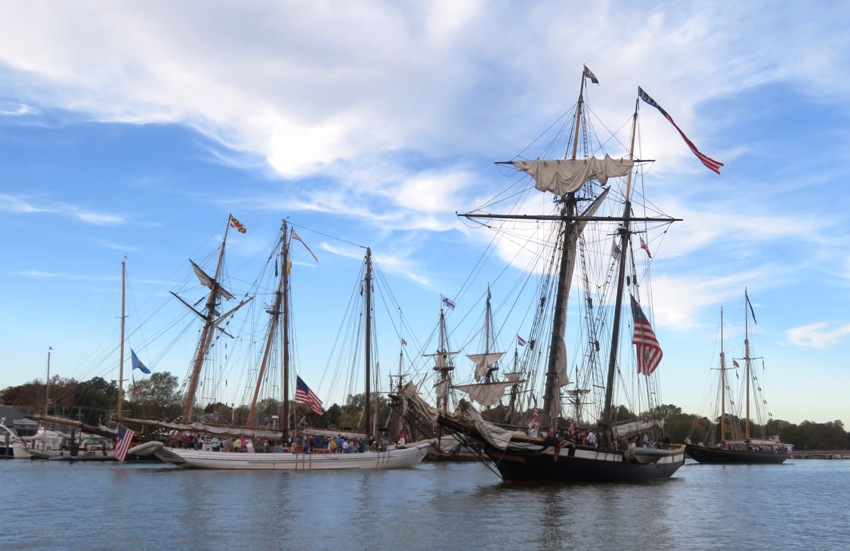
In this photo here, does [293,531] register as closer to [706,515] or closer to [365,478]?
[706,515]

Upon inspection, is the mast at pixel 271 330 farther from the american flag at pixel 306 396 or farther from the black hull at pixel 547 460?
the black hull at pixel 547 460

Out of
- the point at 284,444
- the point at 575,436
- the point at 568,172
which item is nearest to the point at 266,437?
the point at 284,444

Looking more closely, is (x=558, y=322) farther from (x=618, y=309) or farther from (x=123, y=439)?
(x=123, y=439)

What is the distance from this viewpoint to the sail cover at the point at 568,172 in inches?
1923

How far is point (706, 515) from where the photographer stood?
32969 millimetres

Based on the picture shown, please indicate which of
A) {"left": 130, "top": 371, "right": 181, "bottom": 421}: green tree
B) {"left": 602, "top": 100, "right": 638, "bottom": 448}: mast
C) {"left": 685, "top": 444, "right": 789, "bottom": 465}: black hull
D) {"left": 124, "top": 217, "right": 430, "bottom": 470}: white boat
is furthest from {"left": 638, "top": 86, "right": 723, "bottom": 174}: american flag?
{"left": 130, "top": 371, "right": 181, "bottom": 421}: green tree

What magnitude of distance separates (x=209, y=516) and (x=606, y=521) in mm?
13429

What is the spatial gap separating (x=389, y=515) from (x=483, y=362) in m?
34.9

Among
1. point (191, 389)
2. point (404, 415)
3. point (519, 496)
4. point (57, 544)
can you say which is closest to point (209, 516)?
point (57, 544)

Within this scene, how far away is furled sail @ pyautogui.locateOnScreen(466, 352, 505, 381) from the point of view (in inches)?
2463

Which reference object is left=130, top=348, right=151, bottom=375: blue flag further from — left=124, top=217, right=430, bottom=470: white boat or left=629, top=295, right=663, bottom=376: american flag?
left=629, top=295, right=663, bottom=376: american flag

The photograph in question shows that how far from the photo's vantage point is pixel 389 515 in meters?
29.4

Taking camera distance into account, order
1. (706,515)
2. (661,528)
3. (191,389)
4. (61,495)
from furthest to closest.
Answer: (191,389) → (61,495) → (706,515) → (661,528)

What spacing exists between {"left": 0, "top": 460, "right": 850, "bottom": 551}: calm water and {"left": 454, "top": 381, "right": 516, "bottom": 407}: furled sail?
546 centimetres
